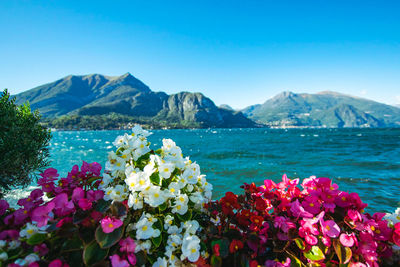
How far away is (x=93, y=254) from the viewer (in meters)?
1.77

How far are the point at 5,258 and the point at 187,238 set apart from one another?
1.54m

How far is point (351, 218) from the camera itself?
7.23ft

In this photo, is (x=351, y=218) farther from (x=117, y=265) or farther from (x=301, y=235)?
(x=117, y=265)

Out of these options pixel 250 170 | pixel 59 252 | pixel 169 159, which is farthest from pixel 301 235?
pixel 250 170

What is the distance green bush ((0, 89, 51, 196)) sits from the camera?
446 cm

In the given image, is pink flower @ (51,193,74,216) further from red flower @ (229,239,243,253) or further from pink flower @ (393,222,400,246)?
pink flower @ (393,222,400,246)

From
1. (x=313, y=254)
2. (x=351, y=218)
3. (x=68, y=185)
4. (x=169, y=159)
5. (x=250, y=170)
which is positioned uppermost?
(x=169, y=159)

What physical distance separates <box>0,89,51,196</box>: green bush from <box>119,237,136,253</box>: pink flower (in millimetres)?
3934

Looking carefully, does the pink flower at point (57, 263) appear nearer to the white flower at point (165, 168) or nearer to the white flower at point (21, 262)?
the white flower at point (21, 262)

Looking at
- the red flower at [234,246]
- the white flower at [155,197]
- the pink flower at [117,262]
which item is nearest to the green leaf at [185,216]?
the white flower at [155,197]

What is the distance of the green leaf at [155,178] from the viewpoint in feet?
7.04

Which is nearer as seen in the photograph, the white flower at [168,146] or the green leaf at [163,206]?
the green leaf at [163,206]

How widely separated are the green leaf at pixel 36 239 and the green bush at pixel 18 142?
340cm

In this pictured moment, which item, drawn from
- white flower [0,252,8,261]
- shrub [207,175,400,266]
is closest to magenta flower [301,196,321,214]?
shrub [207,175,400,266]
